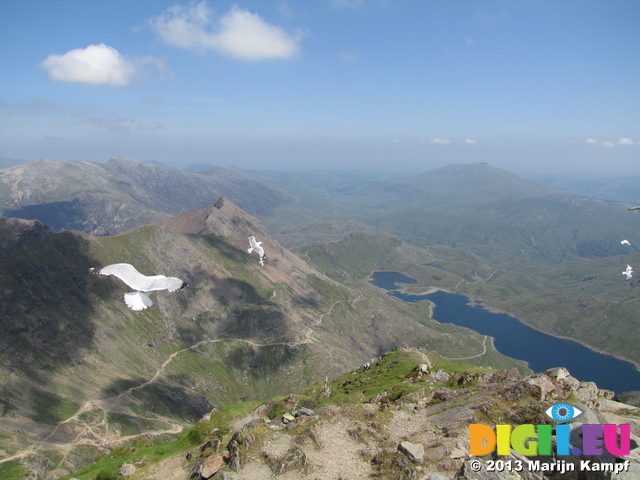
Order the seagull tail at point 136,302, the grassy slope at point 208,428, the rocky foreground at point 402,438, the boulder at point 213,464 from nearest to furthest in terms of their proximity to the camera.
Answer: the rocky foreground at point 402,438, the boulder at point 213,464, the seagull tail at point 136,302, the grassy slope at point 208,428

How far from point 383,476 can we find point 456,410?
44.3 ft

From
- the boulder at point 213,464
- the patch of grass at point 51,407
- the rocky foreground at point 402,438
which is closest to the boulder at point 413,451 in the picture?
the rocky foreground at point 402,438

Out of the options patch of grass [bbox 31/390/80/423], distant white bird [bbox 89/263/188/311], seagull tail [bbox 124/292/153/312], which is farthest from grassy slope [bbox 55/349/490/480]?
patch of grass [bbox 31/390/80/423]

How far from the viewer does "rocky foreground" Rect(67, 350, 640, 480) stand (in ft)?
79.9

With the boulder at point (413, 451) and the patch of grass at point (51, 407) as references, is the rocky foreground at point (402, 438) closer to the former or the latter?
the boulder at point (413, 451)

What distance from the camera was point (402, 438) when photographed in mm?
34625

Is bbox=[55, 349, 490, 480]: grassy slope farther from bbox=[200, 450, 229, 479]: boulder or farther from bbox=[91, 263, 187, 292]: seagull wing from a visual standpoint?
bbox=[91, 263, 187, 292]: seagull wing

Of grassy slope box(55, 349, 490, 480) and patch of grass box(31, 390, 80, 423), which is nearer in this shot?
grassy slope box(55, 349, 490, 480)

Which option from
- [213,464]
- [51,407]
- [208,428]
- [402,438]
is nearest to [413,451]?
[402,438]

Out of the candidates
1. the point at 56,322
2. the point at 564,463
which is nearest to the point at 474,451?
the point at 564,463

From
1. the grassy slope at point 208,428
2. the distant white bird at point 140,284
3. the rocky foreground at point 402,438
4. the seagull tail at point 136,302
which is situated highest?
the distant white bird at point 140,284

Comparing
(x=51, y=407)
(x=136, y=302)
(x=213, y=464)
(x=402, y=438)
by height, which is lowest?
(x=51, y=407)

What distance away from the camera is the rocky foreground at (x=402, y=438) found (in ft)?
79.9

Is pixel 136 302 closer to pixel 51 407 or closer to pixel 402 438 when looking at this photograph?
pixel 402 438
